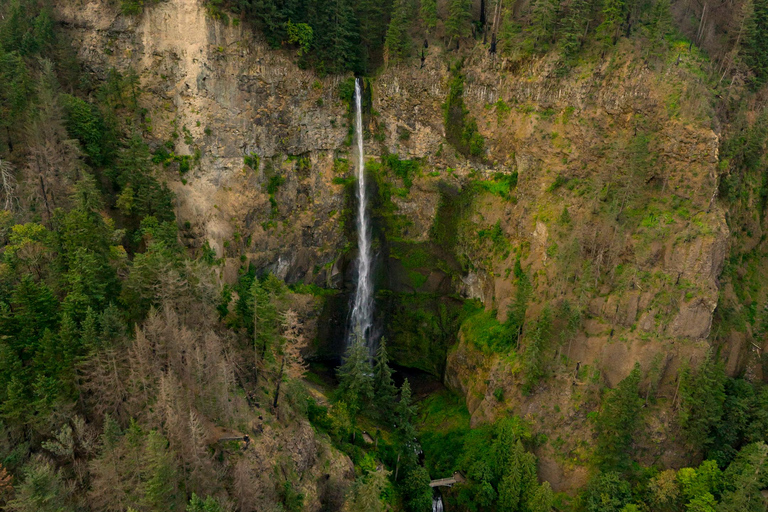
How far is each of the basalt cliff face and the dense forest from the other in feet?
5.81

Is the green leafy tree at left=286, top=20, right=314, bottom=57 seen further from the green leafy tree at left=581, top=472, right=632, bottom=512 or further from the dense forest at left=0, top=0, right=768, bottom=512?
the green leafy tree at left=581, top=472, right=632, bottom=512

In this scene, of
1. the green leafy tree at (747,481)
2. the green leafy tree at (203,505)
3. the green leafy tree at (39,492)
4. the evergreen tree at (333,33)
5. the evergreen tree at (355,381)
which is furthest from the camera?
the evergreen tree at (333,33)

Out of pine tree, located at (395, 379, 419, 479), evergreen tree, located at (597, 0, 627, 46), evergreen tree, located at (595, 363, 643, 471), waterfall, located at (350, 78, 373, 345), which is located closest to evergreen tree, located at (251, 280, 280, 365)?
pine tree, located at (395, 379, 419, 479)

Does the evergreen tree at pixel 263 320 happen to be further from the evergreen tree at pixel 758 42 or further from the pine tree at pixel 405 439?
the evergreen tree at pixel 758 42

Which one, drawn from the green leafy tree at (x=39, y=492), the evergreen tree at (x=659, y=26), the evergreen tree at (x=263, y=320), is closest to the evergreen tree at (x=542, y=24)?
the evergreen tree at (x=659, y=26)

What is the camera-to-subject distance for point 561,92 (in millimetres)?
52812

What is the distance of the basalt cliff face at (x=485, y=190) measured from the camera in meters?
46.0

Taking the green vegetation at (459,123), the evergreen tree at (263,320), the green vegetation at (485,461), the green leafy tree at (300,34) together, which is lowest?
the green vegetation at (485,461)

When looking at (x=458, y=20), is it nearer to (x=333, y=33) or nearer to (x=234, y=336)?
(x=333, y=33)

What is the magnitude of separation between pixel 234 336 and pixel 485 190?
1245 inches

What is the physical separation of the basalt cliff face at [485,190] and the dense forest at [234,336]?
177cm

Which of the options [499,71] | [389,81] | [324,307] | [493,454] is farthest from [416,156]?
[493,454]

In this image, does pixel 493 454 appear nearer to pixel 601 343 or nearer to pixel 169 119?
pixel 601 343

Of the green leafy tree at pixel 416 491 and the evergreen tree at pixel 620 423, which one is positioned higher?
the evergreen tree at pixel 620 423
